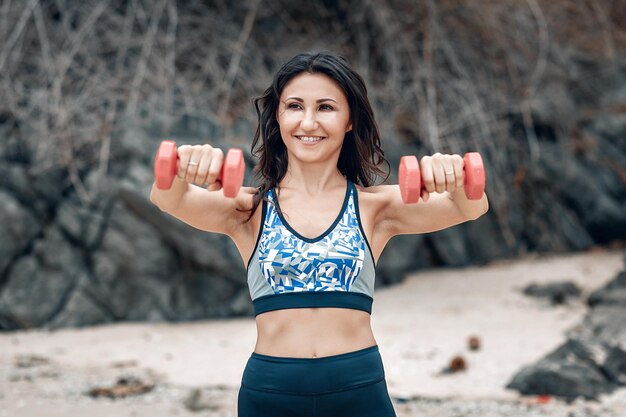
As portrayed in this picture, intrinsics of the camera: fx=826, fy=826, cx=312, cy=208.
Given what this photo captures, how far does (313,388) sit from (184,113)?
165 inches

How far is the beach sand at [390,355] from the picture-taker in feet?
13.5

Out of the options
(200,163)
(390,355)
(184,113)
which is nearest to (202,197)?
(200,163)

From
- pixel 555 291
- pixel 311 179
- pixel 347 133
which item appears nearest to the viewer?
pixel 311 179

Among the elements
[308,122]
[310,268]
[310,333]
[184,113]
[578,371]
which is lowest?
[578,371]

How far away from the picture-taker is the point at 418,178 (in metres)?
1.88

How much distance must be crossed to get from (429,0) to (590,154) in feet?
8.22

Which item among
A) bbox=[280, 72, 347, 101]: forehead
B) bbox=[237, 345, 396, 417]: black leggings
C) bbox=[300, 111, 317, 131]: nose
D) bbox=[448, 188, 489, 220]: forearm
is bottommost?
bbox=[237, 345, 396, 417]: black leggings

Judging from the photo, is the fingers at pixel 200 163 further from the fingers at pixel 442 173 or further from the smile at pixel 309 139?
the fingers at pixel 442 173

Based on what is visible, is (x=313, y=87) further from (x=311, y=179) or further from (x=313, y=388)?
(x=313, y=388)

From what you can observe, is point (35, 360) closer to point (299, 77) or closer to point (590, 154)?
point (299, 77)

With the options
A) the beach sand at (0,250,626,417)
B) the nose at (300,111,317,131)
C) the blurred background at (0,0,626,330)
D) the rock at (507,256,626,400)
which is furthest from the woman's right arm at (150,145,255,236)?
the blurred background at (0,0,626,330)

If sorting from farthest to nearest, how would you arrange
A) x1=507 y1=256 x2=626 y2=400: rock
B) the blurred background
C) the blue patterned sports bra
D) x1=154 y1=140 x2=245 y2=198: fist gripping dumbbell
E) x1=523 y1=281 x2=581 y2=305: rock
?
x1=523 y1=281 x2=581 y2=305: rock
the blurred background
x1=507 y1=256 x2=626 y2=400: rock
the blue patterned sports bra
x1=154 y1=140 x2=245 y2=198: fist gripping dumbbell

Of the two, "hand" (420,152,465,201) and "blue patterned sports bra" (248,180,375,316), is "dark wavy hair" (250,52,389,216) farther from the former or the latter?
"hand" (420,152,465,201)

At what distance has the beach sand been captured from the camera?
4.12m
